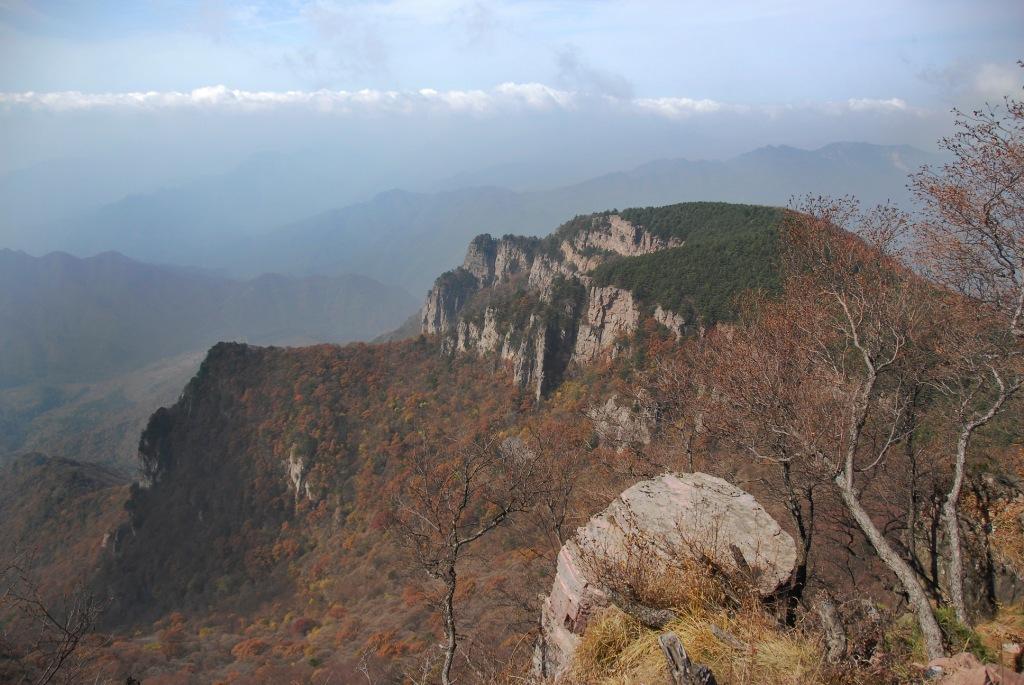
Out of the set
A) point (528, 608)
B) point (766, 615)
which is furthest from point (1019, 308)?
point (528, 608)

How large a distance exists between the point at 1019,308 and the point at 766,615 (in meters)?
9.50

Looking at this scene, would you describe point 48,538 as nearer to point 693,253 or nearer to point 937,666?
point 693,253

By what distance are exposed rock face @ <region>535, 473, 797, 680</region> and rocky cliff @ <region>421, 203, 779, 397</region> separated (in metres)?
44.8

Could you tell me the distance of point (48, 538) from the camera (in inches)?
3034

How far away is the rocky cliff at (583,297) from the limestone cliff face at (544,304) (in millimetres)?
138

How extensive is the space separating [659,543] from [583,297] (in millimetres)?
63138

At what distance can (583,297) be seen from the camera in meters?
69.1

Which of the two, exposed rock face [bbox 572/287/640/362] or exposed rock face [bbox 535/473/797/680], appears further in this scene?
exposed rock face [bbox 572/287/640/362]

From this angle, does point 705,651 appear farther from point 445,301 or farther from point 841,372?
point 445,301

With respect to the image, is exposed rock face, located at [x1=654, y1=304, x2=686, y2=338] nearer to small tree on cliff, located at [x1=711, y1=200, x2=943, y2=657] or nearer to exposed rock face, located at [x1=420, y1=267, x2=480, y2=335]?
small tree on cliff, located at [x1=711, y1=200, x2=943, y2=657]

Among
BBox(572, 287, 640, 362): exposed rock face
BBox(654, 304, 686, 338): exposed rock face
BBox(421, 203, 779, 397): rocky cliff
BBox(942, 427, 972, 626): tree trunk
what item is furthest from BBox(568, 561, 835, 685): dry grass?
BBox(572, 287, 640, 362): exposed rock face

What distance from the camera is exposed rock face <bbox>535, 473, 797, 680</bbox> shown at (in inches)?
258

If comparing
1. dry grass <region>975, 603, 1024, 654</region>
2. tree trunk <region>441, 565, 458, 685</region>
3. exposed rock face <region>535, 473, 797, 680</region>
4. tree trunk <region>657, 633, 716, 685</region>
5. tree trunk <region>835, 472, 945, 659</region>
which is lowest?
tree trunk <region>441, 565, 458, 685</region>

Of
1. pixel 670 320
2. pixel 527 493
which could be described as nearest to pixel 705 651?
pixel 527 493
